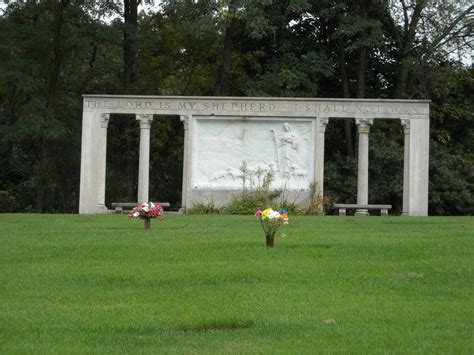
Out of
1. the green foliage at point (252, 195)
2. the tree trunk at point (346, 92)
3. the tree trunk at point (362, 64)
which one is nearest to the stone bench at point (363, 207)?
the green foliage at point (252, 195)

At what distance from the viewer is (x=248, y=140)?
35.5 metres

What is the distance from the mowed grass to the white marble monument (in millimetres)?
15163

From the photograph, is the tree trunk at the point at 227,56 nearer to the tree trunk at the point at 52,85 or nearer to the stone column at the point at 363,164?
the tree trunk at the point at 52,85

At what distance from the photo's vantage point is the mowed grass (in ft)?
30.7

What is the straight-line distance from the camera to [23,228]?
22141mm

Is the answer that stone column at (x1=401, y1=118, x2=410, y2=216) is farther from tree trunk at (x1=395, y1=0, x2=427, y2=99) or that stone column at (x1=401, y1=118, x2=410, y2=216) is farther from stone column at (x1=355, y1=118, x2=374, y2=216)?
tree trunk at (x1=395, y1=0, x2=427, y2=99)

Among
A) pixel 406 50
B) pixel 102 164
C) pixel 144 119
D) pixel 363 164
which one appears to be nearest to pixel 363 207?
pixel 363 164

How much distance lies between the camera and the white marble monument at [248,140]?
35.1 m

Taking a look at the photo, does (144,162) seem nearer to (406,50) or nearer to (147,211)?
(406,50)

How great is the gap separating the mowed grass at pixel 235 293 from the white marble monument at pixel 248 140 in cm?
1516

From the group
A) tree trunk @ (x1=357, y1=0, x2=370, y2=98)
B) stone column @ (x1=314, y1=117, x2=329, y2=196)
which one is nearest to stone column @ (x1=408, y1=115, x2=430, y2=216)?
stone column @ (x1=314, y1=117, x2=329, y2=196)

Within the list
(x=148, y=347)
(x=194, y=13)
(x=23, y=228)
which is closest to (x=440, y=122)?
(x=194, y=13)

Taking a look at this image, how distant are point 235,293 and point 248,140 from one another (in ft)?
77.5

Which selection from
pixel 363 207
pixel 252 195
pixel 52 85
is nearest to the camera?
pixel 363 207
